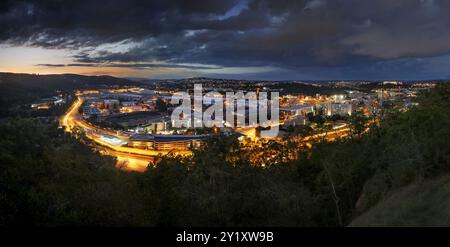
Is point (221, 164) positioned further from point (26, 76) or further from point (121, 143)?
point (26, 76)

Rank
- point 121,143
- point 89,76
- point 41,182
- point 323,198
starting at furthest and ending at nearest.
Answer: point 89,76
point 121,143
point 323,198
point 41,182

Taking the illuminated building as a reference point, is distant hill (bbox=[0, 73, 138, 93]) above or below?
above

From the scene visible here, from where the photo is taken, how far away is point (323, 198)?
9.44 m

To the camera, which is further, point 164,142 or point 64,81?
point 64,81

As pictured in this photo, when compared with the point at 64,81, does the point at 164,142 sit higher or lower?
lower

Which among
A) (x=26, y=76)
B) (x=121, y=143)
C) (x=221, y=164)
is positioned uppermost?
(x=26, y=76)

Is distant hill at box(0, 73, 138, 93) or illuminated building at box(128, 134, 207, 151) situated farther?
distant hill at box(0, 73, 138, 93)

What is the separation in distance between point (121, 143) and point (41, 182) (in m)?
20.8

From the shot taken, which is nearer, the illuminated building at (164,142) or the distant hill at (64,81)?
the illuminated building at (164,142)

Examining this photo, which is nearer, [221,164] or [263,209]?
[263,209]

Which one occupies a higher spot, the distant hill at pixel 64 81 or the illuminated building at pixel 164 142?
the distant hill at pixel 64 81
